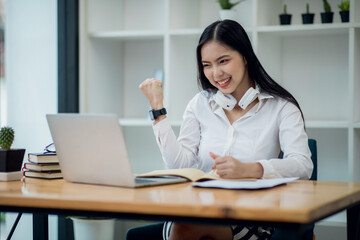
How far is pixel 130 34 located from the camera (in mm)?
3545

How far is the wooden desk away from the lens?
4.21 ft

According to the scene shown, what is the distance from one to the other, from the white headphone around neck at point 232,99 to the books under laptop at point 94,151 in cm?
59

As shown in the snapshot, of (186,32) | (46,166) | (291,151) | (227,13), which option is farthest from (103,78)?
(291,151)

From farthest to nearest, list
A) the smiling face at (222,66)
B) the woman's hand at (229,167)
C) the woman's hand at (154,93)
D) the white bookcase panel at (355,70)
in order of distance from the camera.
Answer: the white bookcase panel at (355,70) < the smiling face at (222,66) < the woman's hand at (154,93) < the woman's hand at (229,167)

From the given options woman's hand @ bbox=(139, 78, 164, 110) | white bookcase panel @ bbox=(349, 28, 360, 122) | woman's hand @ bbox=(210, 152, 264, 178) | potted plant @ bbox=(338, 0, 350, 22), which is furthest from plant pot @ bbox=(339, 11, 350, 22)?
woman's hand @ bbox=(210, 152, 264, 178)

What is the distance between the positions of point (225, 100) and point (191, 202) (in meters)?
1.01

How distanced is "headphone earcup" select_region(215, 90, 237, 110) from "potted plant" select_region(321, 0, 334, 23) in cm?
114

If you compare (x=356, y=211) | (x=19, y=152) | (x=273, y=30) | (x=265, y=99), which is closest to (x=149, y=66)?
(x=273, y=30)

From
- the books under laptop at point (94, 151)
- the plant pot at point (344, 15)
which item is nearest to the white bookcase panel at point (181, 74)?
the plant pot at point (344, 15)

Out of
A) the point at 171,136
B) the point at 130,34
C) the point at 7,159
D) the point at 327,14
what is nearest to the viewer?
the point at 7,159

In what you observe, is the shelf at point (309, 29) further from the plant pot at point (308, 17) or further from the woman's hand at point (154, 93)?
the woman's hand at point (154, 93)

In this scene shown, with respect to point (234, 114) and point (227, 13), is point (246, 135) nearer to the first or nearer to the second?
point (234, 114)

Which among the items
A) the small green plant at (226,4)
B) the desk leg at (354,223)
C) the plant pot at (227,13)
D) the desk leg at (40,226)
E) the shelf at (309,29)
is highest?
the small green plant at (226,4)

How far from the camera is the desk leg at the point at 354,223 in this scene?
5.93 feet
